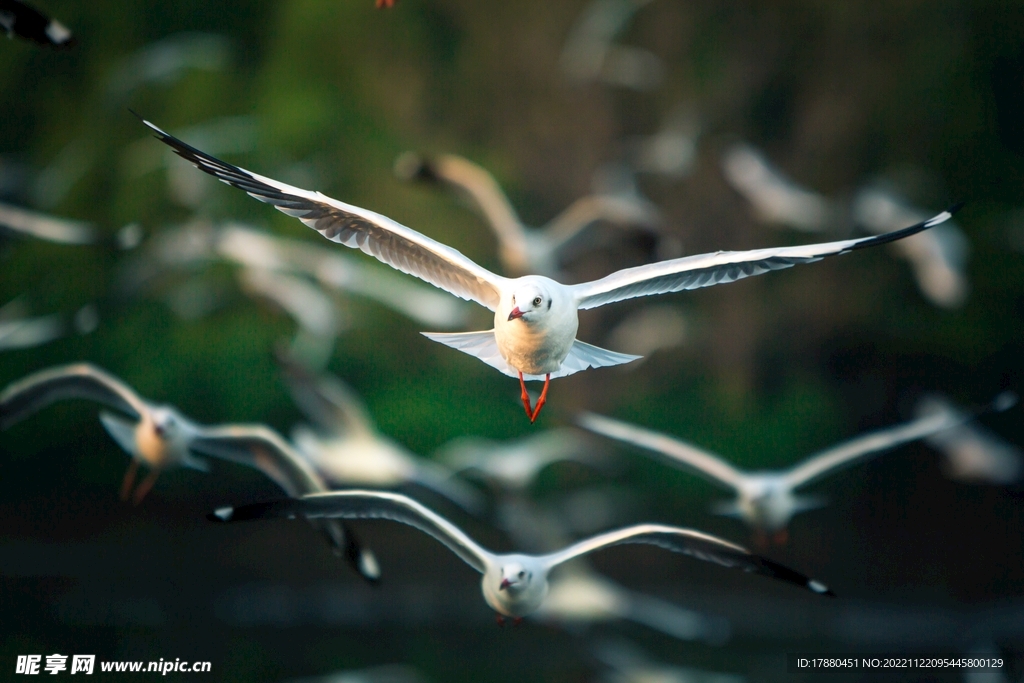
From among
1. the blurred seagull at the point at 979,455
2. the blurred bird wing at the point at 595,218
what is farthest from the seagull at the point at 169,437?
the blurred seagull at the point at 979,455

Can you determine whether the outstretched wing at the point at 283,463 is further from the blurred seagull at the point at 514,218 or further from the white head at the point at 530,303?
the blurred seagull at the point at 514,218

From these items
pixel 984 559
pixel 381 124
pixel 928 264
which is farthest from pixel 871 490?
pixel 381 124

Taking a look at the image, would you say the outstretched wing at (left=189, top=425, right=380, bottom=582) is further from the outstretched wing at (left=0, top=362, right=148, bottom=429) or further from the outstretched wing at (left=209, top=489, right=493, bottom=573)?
the outstretched wing at (left=209, top=489, right=493, bottom=573)

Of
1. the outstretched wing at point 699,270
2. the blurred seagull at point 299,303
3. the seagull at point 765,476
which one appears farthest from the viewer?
the blurred seagull at point 299,303

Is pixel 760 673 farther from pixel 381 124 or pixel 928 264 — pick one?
pixel 381 124

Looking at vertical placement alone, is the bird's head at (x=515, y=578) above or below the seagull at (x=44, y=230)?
below

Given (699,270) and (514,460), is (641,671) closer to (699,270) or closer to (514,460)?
(514,460)

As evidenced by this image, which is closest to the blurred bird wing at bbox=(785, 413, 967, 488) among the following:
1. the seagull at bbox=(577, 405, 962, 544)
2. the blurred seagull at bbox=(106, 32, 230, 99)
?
the seagull at bbox=(577, 405, 962, 544)
